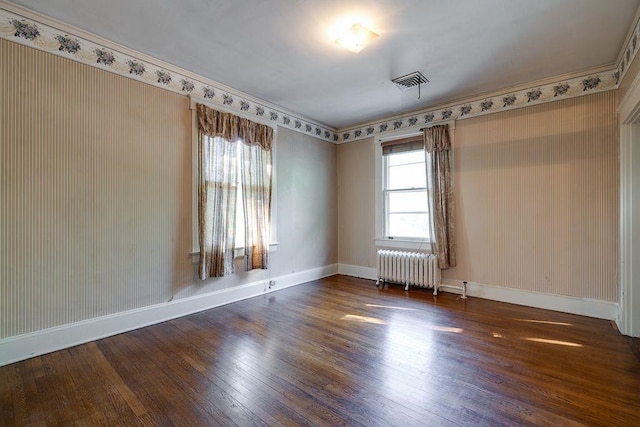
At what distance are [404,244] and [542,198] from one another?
1.91 metres

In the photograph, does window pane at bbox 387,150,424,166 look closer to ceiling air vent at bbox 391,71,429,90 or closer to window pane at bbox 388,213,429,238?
window pane at bbox 388,213,429,238

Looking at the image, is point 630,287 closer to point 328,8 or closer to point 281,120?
point 328,8

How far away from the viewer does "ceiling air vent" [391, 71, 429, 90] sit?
3361 mm

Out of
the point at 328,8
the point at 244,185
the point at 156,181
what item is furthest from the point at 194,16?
the point at 244,185

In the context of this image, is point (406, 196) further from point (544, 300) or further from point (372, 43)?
point (372, 43)

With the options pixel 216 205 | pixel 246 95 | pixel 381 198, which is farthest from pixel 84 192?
pixel 381 198

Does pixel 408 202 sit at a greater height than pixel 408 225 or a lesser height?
greater

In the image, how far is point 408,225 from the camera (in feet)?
15.5

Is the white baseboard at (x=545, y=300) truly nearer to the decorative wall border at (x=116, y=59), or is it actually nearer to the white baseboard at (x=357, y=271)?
the white baseboard at (x=357, y=271)

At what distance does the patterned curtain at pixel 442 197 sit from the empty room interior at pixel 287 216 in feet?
0.11

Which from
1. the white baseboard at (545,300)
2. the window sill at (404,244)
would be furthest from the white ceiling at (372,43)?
the white baseboard at (545,300)

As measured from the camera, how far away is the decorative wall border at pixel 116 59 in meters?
2.35

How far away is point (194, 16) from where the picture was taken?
7.77 ft

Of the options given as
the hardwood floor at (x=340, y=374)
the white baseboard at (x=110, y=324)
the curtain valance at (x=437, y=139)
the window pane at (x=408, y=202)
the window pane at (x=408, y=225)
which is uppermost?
the curtain valance at (x=437, y=139)
